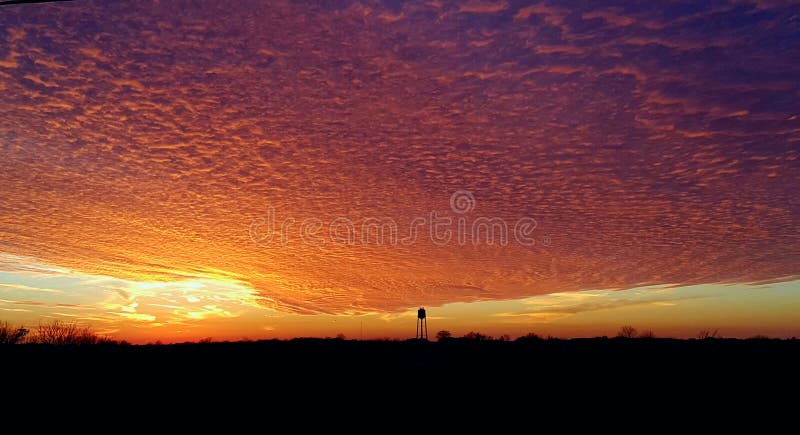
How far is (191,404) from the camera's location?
41.5 feet

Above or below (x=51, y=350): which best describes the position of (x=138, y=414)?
below

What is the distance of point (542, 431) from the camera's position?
10727mm

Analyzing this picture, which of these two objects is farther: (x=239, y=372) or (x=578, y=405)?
(x=239, y=372)

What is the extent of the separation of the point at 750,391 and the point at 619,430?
588cm

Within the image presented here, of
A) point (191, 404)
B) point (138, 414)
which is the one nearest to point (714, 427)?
point (191, 404)

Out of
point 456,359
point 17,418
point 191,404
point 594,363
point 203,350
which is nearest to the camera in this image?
point 17,418

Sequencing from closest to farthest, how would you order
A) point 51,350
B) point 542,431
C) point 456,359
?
1. point 542,431
2. point 456,359
3. point 51,350

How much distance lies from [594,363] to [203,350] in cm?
1630

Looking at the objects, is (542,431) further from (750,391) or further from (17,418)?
(17,418)

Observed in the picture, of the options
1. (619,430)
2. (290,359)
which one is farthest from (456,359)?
(619,430)

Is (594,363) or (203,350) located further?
(203,350)

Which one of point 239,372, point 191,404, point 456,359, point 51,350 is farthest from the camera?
point 51,350

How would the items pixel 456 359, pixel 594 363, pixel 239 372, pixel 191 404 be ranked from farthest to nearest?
pixel 456 359, pixel 594 363, pixel 239 372, pixel 191 404

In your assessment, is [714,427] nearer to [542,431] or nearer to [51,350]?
[542,431]
